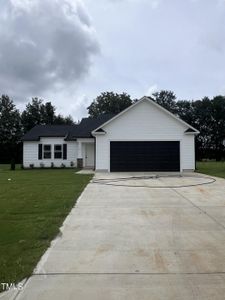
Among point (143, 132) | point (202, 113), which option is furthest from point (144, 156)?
point (202, 113)

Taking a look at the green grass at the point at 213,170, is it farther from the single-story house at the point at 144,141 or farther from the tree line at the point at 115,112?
the tree line at the point at 115,112

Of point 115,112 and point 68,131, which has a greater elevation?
point 115,112

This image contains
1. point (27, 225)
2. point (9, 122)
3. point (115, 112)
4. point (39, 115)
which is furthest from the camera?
point (115, 112)

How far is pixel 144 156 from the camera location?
28609 millimetres

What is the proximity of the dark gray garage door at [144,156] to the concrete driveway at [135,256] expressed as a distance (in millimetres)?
17476

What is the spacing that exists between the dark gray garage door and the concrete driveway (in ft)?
57.3

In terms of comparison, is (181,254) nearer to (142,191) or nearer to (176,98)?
(142,191)

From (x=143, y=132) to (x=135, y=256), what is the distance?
22.9 metres

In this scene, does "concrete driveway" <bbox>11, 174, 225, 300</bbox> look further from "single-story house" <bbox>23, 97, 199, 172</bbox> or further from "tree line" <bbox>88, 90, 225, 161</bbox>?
"tree line" <bbox>88, 90, 225, 161</bbox>

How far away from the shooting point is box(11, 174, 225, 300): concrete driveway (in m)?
4.59

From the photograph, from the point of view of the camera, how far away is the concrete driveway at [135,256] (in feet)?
15.1

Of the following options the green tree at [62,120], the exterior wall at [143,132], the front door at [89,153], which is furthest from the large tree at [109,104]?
the exterior wall at [143,132]

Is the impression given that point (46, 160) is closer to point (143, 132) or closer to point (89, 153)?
point (89, 153)

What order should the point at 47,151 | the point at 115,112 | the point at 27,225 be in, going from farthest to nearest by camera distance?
the point at 115,112 → the point at 47,151 → the point at 27,225
